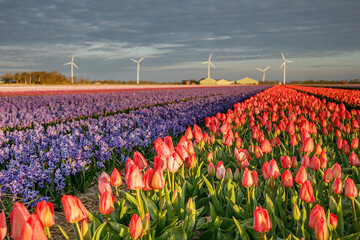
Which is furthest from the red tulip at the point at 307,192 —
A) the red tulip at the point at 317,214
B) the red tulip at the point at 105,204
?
the red tulip at the point at 105,204

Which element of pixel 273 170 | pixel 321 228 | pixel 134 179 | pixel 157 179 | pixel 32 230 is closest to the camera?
pixel 32 230

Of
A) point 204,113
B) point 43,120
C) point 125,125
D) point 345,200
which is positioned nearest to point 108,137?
point 125,125

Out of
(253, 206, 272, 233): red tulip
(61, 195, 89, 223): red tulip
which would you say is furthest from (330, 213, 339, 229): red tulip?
(61, 195, 89, 223): red tulip

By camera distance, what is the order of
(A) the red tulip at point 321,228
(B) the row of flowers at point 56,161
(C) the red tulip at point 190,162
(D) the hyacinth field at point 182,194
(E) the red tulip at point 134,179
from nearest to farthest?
(A) the red tulip at point 321,228 < (D) the hyacinth field at point 182,194 < (E) the red tulip at point 134,179 < (C) the red tulip at point 190,162 < (B) the row of flowers at point 56,161

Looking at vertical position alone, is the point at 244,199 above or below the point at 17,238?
below

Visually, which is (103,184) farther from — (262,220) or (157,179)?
(262,220)

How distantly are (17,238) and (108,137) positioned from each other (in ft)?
13.6

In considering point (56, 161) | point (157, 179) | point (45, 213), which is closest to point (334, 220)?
point (157, 179)

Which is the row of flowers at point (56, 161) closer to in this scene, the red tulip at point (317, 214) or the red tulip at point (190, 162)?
the red tulip at point (190, 162)

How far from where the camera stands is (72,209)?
1.64 m

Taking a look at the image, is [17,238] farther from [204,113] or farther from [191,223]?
[204,113]

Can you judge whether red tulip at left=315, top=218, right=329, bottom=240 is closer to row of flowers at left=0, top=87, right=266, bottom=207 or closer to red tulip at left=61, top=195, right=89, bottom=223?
red tulip at left=61, top=195, right=89, bottom=223

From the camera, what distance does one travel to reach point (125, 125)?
23.1 ft

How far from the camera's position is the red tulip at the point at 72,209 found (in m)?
1.62
